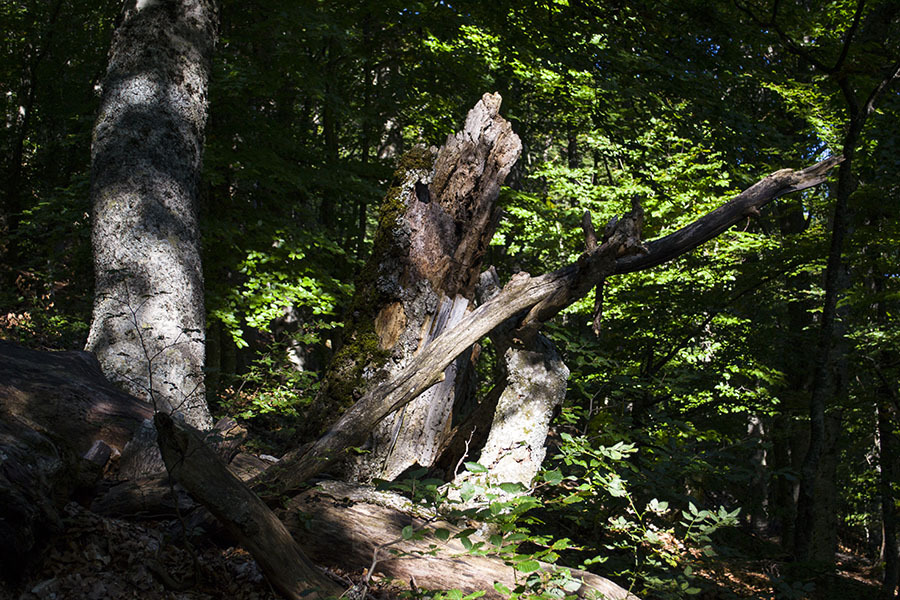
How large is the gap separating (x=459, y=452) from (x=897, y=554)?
11.6 metres

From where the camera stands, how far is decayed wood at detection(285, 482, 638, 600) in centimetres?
251

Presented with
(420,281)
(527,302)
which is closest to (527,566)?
(527,302)

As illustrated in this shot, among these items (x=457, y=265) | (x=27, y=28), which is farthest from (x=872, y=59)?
(x=27, y=28)

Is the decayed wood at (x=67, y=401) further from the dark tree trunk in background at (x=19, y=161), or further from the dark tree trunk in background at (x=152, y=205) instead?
the dark tree trunk in background at (x=19, y=161)

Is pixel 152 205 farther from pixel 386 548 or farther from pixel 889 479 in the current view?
pixel 889 479

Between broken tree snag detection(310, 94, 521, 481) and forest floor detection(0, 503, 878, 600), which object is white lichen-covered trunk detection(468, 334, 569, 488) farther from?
forest floor detection(0, 503, 878, 600)

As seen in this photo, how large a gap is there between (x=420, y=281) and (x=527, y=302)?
2.59ft

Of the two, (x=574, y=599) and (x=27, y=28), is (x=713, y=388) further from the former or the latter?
(x=27, y=28)

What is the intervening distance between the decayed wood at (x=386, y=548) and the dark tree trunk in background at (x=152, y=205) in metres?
1.99

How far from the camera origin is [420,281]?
3859mm

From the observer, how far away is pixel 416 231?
3.92m

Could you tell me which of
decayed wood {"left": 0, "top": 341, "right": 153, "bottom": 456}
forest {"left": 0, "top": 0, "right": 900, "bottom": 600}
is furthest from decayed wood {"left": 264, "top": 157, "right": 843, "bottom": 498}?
decayed wood {"left": 0, "top": 341, "right": 153, "bottom": 456}

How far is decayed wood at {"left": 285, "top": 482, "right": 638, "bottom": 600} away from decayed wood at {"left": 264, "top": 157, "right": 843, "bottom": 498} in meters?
0.20

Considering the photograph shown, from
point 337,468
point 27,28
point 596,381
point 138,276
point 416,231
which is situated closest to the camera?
point 337,468
